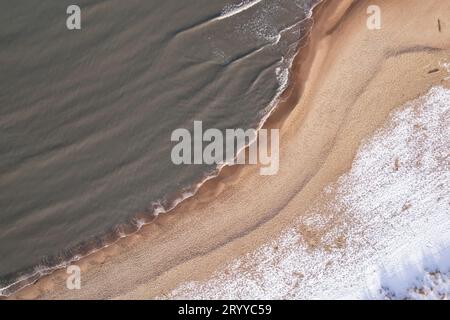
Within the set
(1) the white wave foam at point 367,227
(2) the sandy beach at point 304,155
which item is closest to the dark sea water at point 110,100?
(2) the sandy beach at point 304,155

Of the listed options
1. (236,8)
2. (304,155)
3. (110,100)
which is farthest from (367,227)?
(110,100)

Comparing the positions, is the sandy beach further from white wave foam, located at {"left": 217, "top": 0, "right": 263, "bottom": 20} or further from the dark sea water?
white wave foam, located at {"left": 217, "top": 0, "right": 263, "bottom": 20}

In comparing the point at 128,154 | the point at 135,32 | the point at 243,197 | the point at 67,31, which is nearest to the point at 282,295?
the point at 243,197

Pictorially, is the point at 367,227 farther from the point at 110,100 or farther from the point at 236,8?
the point at 110,100
